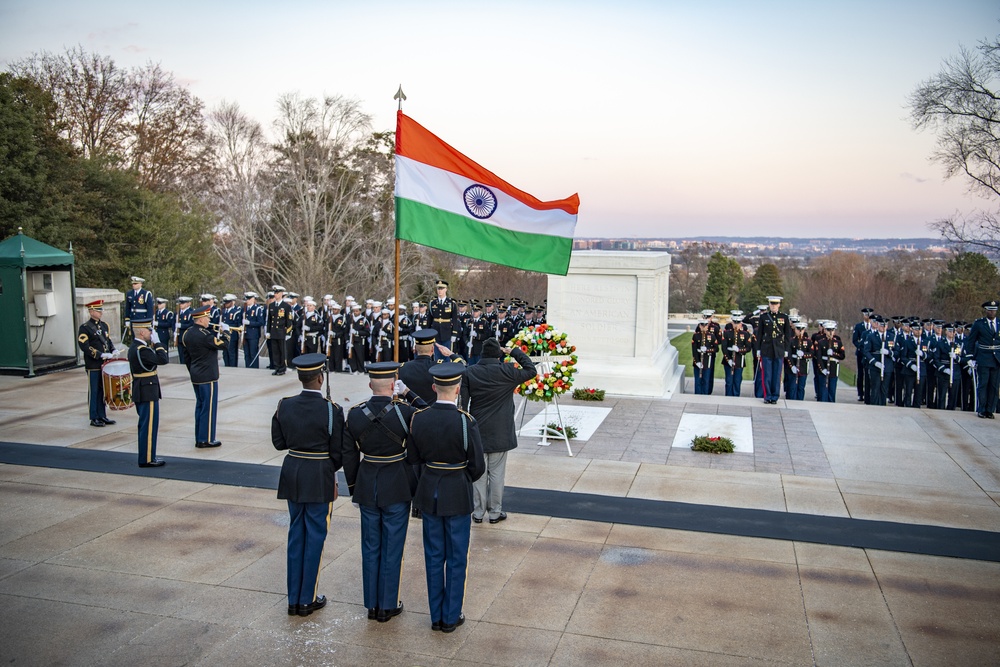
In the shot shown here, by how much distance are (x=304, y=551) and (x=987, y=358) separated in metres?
10.8

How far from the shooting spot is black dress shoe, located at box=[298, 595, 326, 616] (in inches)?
207

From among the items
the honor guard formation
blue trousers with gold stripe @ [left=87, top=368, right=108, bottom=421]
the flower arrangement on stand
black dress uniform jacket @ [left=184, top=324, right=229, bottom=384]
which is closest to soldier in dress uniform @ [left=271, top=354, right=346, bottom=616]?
the flower arrangement on stand

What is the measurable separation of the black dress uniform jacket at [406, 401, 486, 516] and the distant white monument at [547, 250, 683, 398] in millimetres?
8238

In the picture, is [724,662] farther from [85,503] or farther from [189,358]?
[189,358]

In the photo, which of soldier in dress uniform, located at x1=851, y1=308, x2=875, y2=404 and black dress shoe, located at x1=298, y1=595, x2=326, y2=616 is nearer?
black dress shoe, located at x1=298, y1=595, x2=326, y2=616

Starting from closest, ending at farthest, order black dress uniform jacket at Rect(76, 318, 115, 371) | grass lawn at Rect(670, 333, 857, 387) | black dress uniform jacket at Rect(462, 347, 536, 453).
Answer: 1. black dress uniform jacket at Rect(462, 347, 536, 453)
2. black dress uniform jacket at Rect(76, 318, 115, 371)
3. grass lawn at Rect(670, 333, 857, 387)

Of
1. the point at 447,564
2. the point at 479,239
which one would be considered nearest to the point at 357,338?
the point at 479,239

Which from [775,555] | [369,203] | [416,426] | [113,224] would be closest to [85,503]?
[416,426]

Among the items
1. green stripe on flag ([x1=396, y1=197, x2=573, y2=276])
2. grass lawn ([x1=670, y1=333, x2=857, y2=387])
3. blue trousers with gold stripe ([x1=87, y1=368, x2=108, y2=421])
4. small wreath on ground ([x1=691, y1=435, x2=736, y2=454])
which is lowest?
grass lawn ([x1=670, y1=333, x2=857, y2=387])

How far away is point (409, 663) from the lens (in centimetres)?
469

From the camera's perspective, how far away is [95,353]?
10.3 metres

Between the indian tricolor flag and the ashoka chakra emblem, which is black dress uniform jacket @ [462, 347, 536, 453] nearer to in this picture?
the indian tricolor flag

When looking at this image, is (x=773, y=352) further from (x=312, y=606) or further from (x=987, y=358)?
(x=312, y=606)

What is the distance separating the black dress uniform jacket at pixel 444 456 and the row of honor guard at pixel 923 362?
9.98m
